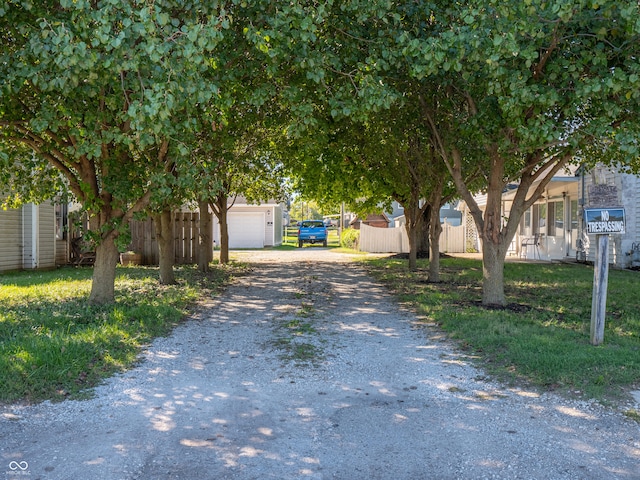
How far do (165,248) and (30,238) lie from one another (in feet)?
20.1

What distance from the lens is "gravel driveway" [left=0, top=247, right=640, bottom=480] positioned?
372cm

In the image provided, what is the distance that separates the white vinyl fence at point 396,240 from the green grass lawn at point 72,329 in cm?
1663

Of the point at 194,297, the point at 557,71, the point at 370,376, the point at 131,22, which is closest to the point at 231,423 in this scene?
the point at 370,376

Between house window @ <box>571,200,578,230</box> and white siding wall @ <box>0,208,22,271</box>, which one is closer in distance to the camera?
white siding wall @ <box>0,208,22,271</box>

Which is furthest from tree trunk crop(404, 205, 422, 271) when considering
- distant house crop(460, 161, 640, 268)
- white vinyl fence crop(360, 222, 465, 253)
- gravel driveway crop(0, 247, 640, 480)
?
white vinyl fence crop(360, 222, 465, 253)

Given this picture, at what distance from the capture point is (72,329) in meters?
7.43

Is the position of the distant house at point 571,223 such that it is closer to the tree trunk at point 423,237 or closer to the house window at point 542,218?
the house window at point 542,218

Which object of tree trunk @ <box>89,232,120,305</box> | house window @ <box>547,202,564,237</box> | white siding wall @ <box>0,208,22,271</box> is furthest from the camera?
house window @ <box>547,202,564,237</box>

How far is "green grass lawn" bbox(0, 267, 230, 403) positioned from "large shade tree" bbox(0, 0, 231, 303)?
74.6 inches

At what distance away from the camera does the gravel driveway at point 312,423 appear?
3.72 meters

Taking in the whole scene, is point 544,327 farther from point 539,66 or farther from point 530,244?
point 530,244

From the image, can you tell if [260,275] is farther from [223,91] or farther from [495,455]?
[495,455]

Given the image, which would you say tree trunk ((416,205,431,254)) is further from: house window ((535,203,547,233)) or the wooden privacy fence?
the wooden privacy fence

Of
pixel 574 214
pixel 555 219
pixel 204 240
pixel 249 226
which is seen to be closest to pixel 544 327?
pixel 204 240
